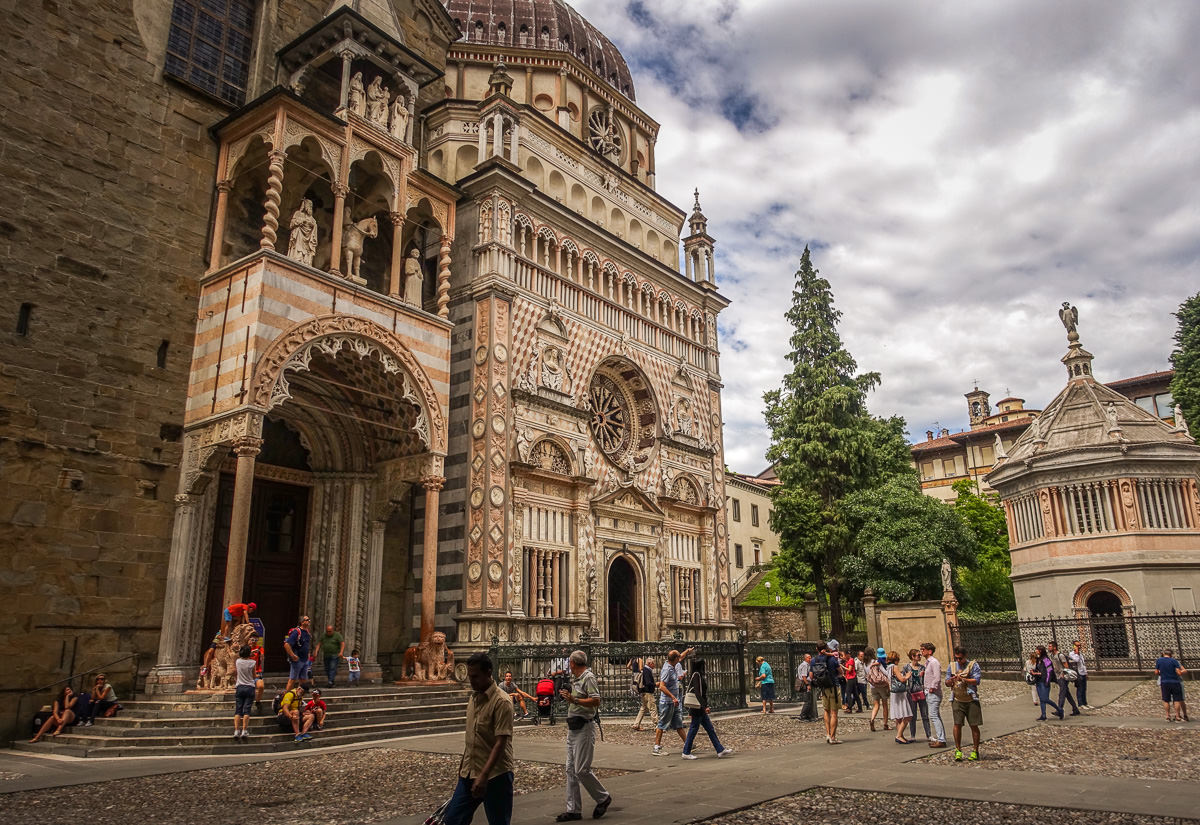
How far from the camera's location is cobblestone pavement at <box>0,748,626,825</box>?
808 centimetres

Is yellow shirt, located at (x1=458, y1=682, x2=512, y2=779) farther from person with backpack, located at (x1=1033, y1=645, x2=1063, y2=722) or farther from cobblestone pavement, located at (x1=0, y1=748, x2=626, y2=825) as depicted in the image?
person with backpack, located at (x1=1033, y1=645, x2=1063, y2=722)

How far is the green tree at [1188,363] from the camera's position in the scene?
126ft

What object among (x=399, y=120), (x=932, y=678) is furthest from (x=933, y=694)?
(x=399, y=120)

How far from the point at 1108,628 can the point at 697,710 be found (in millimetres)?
24106

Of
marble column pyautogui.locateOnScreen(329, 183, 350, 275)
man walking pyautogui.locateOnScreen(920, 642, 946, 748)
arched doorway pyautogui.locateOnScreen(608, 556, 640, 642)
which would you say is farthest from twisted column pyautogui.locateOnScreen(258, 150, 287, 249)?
man walking pyautogui.locateOnScreen(920, 642, 946, 748)

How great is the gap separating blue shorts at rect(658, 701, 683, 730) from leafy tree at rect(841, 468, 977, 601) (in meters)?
21.2

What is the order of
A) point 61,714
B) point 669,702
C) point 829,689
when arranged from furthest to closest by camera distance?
point 61,714 < point 829,689 < point 669,702

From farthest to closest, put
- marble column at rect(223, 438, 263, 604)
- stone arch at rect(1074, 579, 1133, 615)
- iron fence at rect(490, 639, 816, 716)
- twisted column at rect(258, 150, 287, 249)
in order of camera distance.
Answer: stone arch at rect(1074, 579, 1133, 615), iron fence at rect(490, 639, 816, 716), twisted column at rect(258, 150, 287, 249), marble column at rect(223, 438, 263, 604)

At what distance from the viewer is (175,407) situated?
1691 centimetres

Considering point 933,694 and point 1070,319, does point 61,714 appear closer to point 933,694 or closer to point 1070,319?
point 933,694

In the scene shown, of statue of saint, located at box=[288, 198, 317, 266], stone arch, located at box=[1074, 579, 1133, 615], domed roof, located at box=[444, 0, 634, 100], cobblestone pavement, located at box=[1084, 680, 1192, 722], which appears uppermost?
domed roof, located at box=[444, 0, 634, 100]

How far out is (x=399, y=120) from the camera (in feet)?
67.7

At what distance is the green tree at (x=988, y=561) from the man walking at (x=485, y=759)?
1443 inches

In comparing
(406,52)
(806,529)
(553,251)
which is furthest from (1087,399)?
(406,52)
